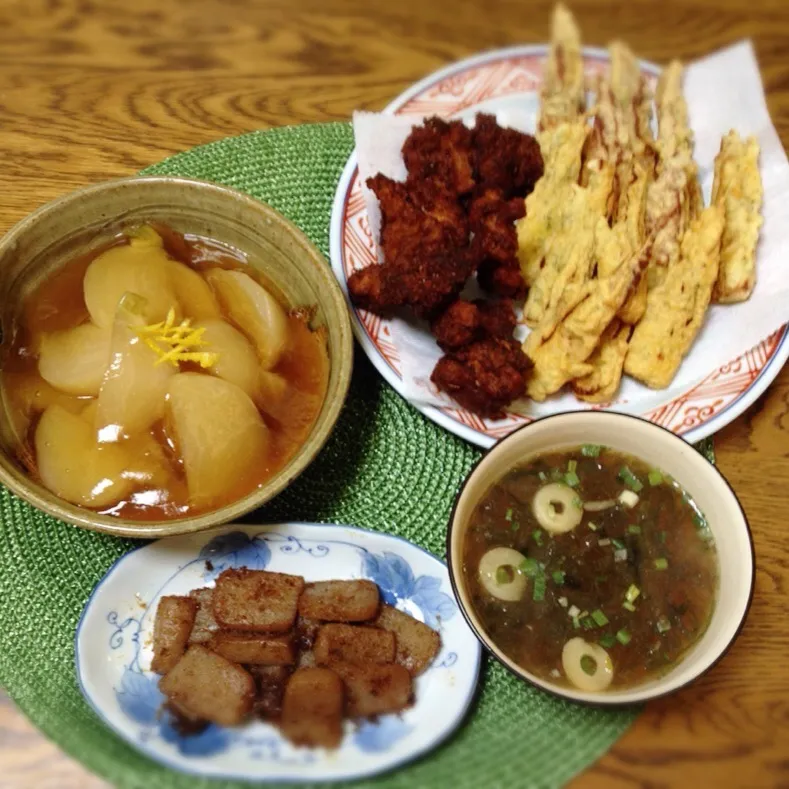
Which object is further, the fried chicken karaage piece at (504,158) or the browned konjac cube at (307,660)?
the fried chicken karaage piece at (504,158)

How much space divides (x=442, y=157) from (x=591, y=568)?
1135 millimetres

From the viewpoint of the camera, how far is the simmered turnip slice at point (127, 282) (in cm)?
164

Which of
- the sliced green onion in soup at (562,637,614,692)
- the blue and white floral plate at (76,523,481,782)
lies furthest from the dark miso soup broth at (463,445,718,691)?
the blue and white floral plate at (76,523,481,782)

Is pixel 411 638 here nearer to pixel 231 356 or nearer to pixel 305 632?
pixel 305 632

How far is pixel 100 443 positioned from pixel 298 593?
583 mm

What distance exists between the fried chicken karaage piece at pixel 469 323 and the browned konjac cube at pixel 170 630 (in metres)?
0.92

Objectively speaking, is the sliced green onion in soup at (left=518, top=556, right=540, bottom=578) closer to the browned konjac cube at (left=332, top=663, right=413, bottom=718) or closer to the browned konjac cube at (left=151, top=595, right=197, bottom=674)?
the browned konjac cube at (left=332, top=663, right=413, bottom=718)

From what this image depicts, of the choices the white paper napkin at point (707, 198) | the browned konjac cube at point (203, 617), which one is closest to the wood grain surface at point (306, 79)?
the white paper napkin at point (707, 198)

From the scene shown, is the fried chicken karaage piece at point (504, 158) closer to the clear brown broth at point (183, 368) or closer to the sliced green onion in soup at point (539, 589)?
the clear brown broth at point (183, 368)

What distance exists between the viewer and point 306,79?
2.29 metres

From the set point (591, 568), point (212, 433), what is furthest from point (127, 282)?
point (591, 568)

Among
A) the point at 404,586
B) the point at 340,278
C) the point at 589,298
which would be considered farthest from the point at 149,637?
the point at 589,298

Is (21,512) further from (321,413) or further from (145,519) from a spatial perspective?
(321,413)

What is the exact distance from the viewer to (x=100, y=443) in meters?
1.59
